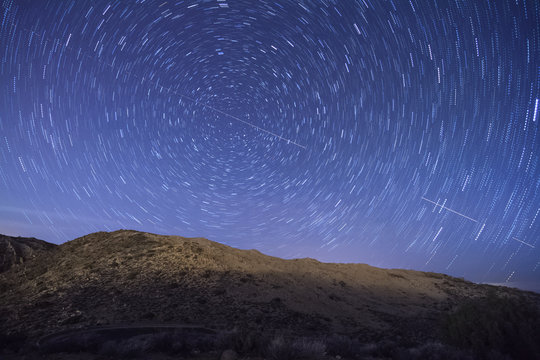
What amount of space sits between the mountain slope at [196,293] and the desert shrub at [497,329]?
6132 millimetres

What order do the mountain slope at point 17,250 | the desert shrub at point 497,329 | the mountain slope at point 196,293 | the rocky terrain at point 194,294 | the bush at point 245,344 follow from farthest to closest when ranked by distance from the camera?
1. the mountain slope at point 17,250
2. the mountain slope at point 196,293
3. the rocky terrain at point 194,294
4. the desert shrub at point 497,329
5. the bush at point 245,344

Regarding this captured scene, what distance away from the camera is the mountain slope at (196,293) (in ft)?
58.0

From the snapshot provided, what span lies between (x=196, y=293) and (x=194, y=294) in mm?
252

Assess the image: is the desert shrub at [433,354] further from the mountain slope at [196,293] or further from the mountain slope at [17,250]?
the mountain slope at [17,250]

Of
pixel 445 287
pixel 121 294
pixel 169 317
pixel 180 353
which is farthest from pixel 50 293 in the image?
pixel 445 287

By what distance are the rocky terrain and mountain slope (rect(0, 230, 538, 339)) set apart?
0.09 m

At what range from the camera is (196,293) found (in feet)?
70.6

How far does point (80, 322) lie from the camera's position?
16047 mm

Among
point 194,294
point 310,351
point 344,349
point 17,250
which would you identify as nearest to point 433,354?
point 344,349

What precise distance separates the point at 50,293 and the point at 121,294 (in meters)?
5.03

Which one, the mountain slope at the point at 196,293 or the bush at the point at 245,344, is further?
the mountain slope at the point at 196,293

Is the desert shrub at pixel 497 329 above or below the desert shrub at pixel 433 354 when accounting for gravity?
above

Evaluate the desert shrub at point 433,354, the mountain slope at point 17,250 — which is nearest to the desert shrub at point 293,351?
the desert shrub at point 433,354

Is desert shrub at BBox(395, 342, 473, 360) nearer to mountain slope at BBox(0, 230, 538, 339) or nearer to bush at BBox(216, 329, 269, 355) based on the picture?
bush at BBox(216, 329, 269, 355)
